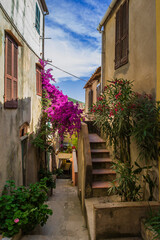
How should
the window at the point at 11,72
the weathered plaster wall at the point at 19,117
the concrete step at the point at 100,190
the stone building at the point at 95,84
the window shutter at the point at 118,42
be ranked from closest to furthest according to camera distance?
the weathered plaster wall at the point at 19,117, the window at the point at 11,72, the concrete step at the point at 100,190, the window shutter at the point at 118,42, the stone building at the point at 95,84

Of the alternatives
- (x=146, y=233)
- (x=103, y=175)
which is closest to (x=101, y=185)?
(x=103, y=175)

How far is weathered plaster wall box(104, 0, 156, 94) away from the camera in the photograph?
3836 millimetres

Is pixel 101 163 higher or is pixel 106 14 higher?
pixel 106 14

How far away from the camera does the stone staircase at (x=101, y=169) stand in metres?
5.08

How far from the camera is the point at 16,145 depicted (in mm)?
5109

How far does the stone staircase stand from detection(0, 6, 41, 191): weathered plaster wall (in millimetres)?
2189

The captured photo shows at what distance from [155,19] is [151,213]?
3671 millimetres

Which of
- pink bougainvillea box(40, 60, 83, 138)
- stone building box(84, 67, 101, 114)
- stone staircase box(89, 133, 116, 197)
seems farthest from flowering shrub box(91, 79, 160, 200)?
stone building box(84, 67, 101, 114)

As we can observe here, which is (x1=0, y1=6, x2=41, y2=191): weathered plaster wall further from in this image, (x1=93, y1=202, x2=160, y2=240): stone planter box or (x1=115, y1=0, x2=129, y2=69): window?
(x1=115, y1=0, x2=129, y2=69): window

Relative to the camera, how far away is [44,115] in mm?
8344

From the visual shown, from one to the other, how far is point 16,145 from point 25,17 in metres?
4.10

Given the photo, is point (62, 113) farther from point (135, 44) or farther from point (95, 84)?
point (95, 84)

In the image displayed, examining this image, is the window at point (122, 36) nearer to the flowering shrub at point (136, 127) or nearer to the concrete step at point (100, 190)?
the flowering shrub at point (136, 127)

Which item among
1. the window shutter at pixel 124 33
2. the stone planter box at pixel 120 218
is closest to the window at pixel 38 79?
the window shutter at pixel 124 33
